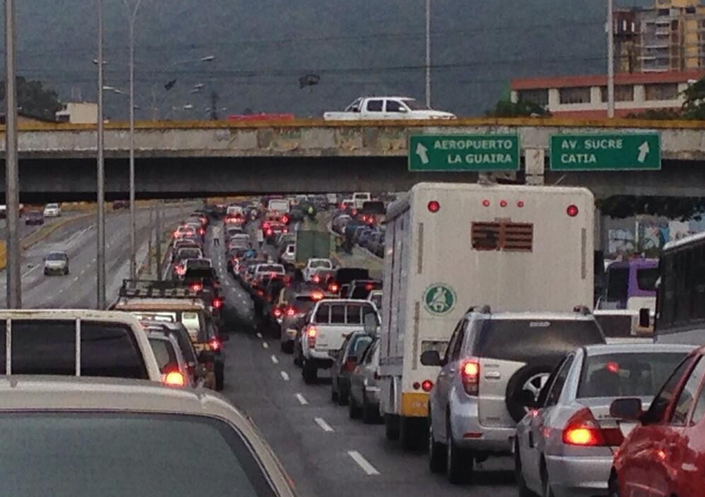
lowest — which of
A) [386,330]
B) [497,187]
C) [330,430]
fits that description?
[330,430]

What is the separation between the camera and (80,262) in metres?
114

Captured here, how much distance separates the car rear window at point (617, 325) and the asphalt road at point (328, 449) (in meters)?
4.71

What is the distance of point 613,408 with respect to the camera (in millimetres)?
11055

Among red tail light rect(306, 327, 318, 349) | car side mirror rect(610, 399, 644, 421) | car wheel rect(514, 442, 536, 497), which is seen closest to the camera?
car side mirror rect(610, 399, 644, 421)

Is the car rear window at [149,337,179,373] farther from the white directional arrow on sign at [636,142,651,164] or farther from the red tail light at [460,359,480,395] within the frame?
the white directional arrow on sign at [636,142,651,164]

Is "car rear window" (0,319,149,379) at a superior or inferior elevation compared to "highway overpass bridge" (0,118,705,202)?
inferior

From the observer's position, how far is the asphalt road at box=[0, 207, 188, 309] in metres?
83.9

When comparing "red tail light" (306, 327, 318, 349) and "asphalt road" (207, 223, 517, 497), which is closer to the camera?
"asphalt road" (207, 223, 517, 497)

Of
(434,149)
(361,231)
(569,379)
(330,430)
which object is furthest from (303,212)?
(569,379)

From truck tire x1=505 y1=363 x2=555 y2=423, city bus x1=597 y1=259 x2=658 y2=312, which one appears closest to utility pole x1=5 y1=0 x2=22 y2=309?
truck tire x1=505 y1=363 x2=555 y2=423

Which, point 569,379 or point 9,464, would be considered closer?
point 9,464

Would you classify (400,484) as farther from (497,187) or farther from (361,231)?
(361,231)

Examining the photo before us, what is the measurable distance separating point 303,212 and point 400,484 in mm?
153539

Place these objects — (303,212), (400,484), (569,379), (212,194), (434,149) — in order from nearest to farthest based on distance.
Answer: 1. (569,379)
2. (400,484)
3. (434,149)
4. (212,194)
5. (303,212)
